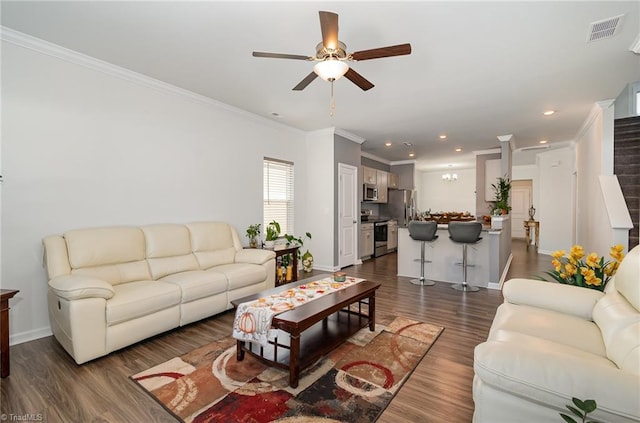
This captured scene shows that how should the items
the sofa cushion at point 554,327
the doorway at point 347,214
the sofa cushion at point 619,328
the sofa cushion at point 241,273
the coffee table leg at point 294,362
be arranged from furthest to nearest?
the doorway at point 347,214, the sofa cushion at point 241,273, the coffee table leg at point 294,362, the sofa cushion at point 554,327, the sofa cushion at point 619,328

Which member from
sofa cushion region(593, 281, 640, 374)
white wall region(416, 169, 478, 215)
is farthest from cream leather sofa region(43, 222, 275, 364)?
white wall region(416, 169, 478, 215)

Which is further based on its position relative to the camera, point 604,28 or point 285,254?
point 285,254

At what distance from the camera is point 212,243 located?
404 cm

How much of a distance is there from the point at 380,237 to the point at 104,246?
6152mm

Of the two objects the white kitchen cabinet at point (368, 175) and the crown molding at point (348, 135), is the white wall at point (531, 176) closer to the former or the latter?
the white kitchen cabinet at point (368, 175)

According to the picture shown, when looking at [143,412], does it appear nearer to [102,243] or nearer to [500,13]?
[102,243]

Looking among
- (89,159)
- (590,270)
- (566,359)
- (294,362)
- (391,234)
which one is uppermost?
(89,159)

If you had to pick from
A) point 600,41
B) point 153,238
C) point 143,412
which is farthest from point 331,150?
point 143,412

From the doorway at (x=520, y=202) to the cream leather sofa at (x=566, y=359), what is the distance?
1012 centimetres

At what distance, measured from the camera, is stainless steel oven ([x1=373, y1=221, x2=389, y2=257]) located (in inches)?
301

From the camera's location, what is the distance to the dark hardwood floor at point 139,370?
185 centimetres

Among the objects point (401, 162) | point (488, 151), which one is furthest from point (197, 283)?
point (401, 162)

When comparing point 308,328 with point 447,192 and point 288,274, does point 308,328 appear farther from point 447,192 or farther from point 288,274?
point 447,192

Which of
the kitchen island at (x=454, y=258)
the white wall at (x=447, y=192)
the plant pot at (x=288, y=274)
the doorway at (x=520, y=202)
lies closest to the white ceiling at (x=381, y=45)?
the kitchen island at (x=454, y=258)
